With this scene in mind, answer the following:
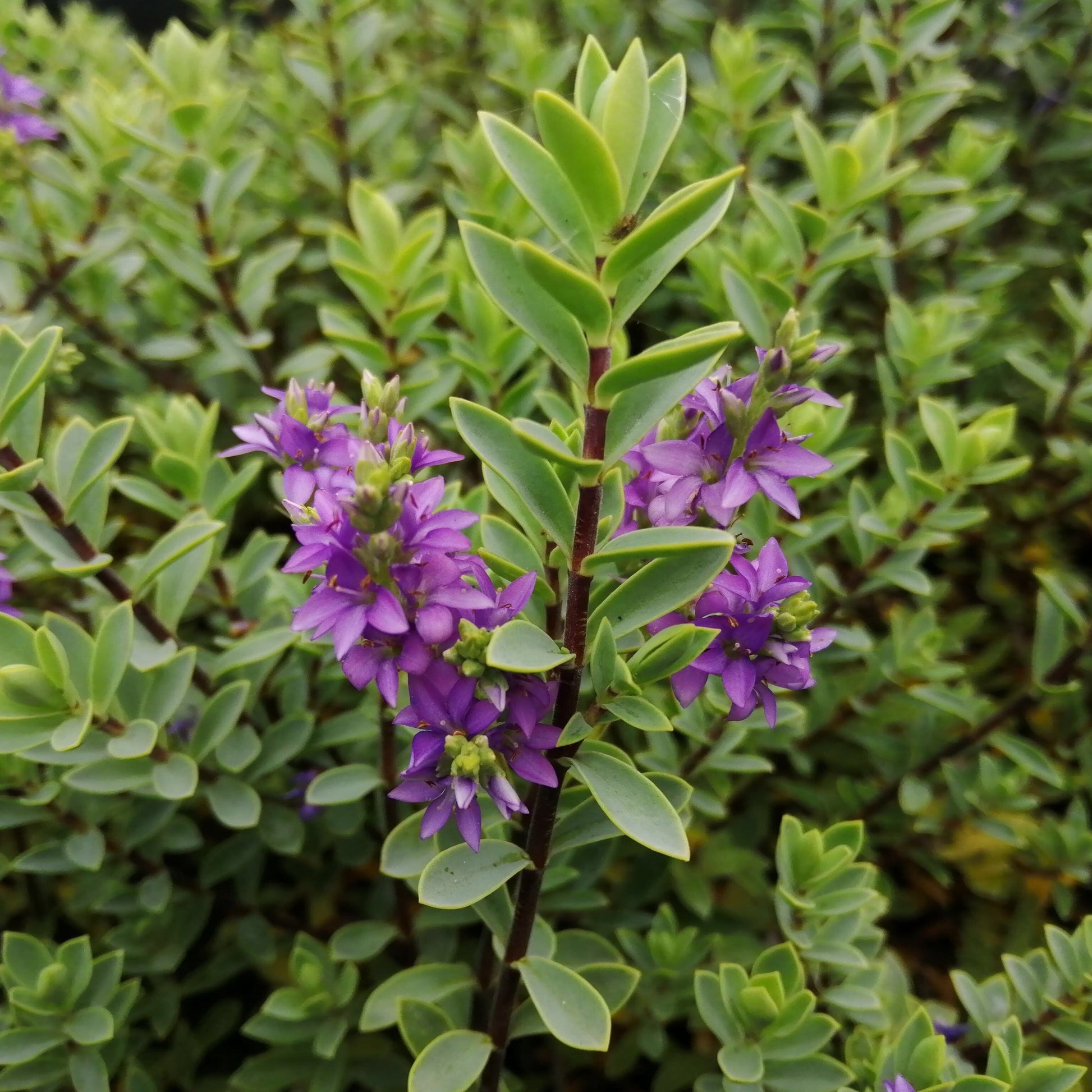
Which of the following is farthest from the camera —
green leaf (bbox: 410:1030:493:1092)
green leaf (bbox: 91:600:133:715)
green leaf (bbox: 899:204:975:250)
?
green leaf (bbox: 899:204:975:250)

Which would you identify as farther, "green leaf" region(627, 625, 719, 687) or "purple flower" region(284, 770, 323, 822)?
"purple flower" region(284, 770, 323, 822)

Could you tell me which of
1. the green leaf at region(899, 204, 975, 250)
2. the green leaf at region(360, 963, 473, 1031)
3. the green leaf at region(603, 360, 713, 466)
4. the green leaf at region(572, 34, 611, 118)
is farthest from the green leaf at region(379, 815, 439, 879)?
the green leaf at region(899, 204, 975, 250)

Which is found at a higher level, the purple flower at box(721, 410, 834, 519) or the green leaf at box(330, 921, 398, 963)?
the purple flower at box(721, 410, 834, 519)

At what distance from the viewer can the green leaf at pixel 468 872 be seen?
1.04 m

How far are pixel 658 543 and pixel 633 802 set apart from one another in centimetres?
31

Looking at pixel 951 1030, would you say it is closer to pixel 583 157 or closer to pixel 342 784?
pixel 342 784

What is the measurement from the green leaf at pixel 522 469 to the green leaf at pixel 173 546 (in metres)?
0.54

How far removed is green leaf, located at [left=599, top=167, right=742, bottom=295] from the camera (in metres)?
0.82

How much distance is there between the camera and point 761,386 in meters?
1.04

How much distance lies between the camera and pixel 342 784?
149 cm

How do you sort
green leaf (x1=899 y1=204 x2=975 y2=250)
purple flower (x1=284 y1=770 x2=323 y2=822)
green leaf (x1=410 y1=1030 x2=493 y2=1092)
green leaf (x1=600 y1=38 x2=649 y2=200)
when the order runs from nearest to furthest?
green leaf (x1=600 y1=38 x2=649 y2=200), green leaf (x1=410 y1=1030 x2=493 y2=1092), purple flower (x1=284 y1=770 x2=323 y2=822), green leaf (x1=899 y1=204 x2=975 y2=250)

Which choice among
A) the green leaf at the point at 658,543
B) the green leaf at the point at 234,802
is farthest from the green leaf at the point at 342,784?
the green leaf at the point at 658,543

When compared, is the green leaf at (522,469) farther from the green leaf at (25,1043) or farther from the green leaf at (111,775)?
the green leaf at (25,1043)

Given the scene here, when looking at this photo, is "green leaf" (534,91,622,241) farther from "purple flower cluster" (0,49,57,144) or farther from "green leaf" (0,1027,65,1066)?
"purple flower cluster" (0,49,57,144)
